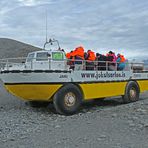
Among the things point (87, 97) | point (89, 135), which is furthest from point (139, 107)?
point (89, 135)

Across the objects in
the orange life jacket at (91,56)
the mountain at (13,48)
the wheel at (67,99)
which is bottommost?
the wheel at (67,99)

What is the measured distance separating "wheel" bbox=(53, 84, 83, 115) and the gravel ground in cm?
33

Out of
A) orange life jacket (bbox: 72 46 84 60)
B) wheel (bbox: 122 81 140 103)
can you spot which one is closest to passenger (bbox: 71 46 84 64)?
orange life jacket (bbox: 72 46 84 60)

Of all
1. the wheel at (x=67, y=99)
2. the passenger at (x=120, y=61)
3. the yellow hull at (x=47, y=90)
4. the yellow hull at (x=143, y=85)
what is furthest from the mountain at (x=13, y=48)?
the wheel at (x=67, y=99)

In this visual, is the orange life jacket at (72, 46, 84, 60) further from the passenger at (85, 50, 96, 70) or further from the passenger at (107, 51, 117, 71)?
the passenger at (107, 51, 117, 71)

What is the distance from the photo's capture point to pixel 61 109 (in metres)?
9.46

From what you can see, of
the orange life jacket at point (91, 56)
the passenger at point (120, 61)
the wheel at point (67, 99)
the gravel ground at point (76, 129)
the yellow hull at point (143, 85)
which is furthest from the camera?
the yellow hull at point (143, 85)

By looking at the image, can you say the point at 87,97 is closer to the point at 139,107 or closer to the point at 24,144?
the point at 139,107

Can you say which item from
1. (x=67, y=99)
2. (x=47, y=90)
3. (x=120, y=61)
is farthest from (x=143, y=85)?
(x=47, y=90)

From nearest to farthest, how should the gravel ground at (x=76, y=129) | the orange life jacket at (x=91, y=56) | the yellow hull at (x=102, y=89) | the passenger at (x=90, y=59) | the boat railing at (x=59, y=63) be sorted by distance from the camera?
the gravel ground at (x=76, y=129)
the boat railing at (x=59, y=63)
the yellow hull at (x=102, y=89)
the passenger at (x=90, y=59)
the orange life jacket at (x=91, y=56)

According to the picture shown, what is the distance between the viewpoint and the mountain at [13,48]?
1324 inches

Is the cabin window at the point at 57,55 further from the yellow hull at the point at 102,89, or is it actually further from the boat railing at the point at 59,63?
the yellow hull at the point at 102,89

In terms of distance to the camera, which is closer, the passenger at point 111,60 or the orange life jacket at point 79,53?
the orange life jacket at point 79,53

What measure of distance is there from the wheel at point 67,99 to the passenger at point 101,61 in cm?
148
